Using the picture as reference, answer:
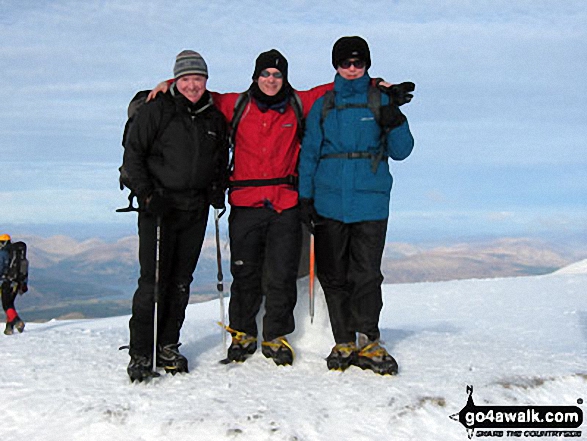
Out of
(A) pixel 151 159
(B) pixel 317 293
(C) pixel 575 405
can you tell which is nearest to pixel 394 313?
(B) pixel 317 293

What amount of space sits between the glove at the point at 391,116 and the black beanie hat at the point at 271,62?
1.02 meters

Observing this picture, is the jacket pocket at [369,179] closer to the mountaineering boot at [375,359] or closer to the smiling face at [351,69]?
the smiling face at [351,69]

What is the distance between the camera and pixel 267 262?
20.7 ft

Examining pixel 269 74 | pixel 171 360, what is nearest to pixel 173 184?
pixel 269 74

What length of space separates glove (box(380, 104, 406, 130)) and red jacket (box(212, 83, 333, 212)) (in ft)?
2.88

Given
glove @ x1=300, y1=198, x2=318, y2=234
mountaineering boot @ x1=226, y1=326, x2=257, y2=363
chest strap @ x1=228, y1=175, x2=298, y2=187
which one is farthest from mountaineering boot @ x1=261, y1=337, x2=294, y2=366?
chest strap @ x1=228, y1=175, x2=298, y2=187

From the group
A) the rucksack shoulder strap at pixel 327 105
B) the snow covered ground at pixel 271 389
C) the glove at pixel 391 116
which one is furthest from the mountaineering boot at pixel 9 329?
the glove at pixel 391 116

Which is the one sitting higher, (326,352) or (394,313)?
(326,352)

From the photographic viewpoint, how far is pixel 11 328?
12484 mm

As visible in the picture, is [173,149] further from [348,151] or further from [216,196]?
[348,151]

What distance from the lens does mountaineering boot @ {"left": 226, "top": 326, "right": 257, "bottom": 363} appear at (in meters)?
6.46

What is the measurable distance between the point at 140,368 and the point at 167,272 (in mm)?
941

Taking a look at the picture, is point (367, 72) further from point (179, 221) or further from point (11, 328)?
point (11, 328)

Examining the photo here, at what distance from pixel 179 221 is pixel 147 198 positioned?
0.43m
